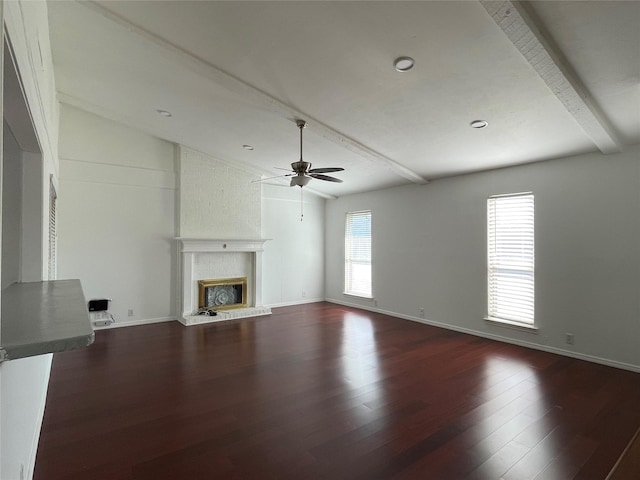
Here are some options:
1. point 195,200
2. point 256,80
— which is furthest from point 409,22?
point 195,200

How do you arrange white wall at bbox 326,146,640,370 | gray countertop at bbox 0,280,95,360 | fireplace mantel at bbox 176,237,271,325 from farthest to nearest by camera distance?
fireplace mantel at bbox 176,237,271,325 < white wall at bbox 326,146,640,370 < gray countertop at bbox 0,280,95,360

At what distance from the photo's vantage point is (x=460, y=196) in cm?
562

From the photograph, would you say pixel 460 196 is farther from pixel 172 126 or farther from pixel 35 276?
pixel 35 276

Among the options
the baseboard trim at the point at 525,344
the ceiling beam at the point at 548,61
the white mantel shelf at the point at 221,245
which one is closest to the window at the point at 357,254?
the baseboard trim at the point at 525,344

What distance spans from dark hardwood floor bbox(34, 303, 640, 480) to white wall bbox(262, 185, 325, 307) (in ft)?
9.47

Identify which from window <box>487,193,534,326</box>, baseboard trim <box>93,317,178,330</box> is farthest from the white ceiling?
baseboard trim <box>93,317,178,330</box>

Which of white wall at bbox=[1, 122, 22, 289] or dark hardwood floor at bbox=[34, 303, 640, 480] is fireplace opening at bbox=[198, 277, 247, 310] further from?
white wall at bbox=[1, 122, 22, 289]

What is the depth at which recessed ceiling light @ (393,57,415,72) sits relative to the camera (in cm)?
288

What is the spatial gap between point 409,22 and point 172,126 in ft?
14.2

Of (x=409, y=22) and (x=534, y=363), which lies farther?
(x=534, y=363)

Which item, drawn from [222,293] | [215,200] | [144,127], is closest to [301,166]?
[215,200]

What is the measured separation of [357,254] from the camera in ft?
25.5

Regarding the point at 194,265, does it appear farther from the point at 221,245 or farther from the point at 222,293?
the point at 222,293

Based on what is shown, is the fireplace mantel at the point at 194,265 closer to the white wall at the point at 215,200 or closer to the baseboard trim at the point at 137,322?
the white wall at the point at 215,200
